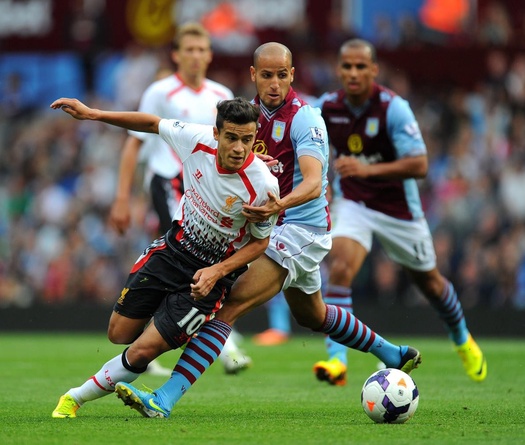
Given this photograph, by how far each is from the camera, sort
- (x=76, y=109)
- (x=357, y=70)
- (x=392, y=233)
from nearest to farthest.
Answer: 1. (x=76, y=109)
2. (x=357, y=70)
3. (x=392, y=233)

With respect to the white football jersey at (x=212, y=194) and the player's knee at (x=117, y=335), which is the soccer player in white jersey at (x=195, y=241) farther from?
the player's knee at (x=117, y=335)

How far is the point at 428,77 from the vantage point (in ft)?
56.6

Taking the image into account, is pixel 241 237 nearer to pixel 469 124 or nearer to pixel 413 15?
pixel 469 124

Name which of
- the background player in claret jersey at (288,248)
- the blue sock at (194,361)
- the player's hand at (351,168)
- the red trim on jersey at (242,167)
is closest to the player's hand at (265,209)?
the background player in claret jersey at (288,248)

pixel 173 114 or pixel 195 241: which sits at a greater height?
pixel 173 114

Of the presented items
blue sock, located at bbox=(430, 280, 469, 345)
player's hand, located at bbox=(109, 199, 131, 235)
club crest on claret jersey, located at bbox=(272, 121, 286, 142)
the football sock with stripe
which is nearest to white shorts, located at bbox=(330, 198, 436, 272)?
blue sock, located at bbox=(430, 280, 469, 345)

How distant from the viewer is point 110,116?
6.25 metres

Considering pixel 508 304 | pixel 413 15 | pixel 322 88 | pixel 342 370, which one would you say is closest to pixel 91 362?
pixel 342 370

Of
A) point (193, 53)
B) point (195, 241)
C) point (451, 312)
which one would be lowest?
point (451, 312)

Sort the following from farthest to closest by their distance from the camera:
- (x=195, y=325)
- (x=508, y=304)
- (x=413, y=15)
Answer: (x=413, y=15), (x=508, y=304), (x=195, y=325)

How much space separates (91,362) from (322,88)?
7.66 m

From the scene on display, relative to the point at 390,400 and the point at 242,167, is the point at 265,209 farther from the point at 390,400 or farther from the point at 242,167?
the point at 390,400

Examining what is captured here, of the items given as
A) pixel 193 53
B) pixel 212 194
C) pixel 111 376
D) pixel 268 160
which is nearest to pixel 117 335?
pixel 111 376

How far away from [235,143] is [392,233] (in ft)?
10.3
